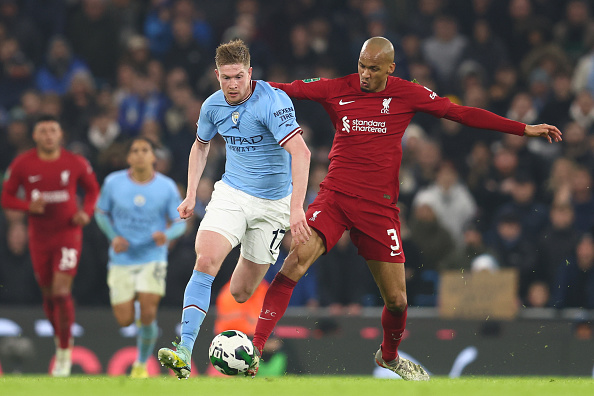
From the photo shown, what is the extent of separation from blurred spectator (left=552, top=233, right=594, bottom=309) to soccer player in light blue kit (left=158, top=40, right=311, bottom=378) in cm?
468

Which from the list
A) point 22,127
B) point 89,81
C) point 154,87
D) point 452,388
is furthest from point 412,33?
point 452,388

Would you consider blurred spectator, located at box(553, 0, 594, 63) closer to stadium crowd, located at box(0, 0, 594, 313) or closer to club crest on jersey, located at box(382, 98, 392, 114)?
stadium crowd, located at box(0, 0, 594, 313)

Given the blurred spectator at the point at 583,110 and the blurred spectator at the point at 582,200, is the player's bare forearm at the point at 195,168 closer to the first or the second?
the blurred spectator at the point at 582,200

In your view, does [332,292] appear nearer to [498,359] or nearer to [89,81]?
[498,359]

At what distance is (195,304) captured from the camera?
270 inches

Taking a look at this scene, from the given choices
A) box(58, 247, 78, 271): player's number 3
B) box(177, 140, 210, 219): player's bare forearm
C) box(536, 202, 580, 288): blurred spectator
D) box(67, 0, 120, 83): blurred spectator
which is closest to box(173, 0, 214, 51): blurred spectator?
box(67, 0, 120, 83): blurred spectator

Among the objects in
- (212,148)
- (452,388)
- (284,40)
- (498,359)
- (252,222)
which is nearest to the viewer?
(452,388)

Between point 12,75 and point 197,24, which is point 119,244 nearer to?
point 12,75

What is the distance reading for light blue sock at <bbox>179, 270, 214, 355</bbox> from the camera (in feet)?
22.2

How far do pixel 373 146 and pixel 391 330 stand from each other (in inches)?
60.9

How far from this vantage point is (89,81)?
1441 centimetres

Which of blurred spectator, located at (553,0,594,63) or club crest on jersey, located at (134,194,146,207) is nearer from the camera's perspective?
club crest on jersey, located at (134,194,146,207)

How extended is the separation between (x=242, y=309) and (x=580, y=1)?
7.64 metres

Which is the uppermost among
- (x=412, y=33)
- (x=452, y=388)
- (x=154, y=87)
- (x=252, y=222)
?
(x=412, y=33)
